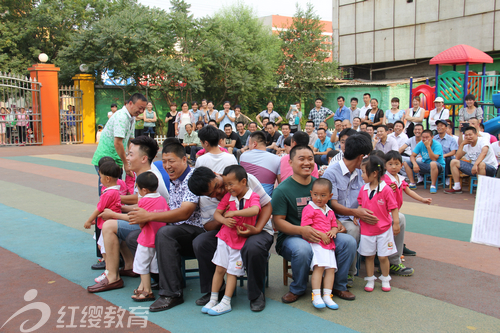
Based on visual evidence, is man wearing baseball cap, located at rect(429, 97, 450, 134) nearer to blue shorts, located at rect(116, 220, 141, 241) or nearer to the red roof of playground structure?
the red roof of playground structure

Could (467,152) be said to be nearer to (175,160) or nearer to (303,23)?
(175,160)

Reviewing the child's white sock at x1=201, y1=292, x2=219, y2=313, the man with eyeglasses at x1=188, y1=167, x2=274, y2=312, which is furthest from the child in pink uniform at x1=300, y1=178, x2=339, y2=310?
the child's white sock at x1=201, y1=292, x2=219, y2=313

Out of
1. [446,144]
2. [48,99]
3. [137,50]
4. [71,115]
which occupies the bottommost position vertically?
[446,144]

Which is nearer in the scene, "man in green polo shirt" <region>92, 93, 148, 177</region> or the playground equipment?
"man in green polo shirt" <region>92, 93, 148, 177</region>

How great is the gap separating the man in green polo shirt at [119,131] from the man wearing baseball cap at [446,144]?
6.55 metres

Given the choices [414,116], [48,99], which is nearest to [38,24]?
[48,99]

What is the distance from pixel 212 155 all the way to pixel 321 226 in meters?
1.54

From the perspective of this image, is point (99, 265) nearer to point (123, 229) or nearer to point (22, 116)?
point (123, 229)

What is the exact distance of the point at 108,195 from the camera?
13.4 ft

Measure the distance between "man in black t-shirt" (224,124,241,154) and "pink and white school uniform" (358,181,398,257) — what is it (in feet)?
22.7

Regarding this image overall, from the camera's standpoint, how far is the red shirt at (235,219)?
3.54m

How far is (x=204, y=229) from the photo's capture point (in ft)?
12.7

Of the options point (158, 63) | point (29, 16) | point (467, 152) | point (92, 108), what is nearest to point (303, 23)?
point (158, 63)

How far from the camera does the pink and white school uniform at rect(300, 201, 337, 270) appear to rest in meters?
3.56
